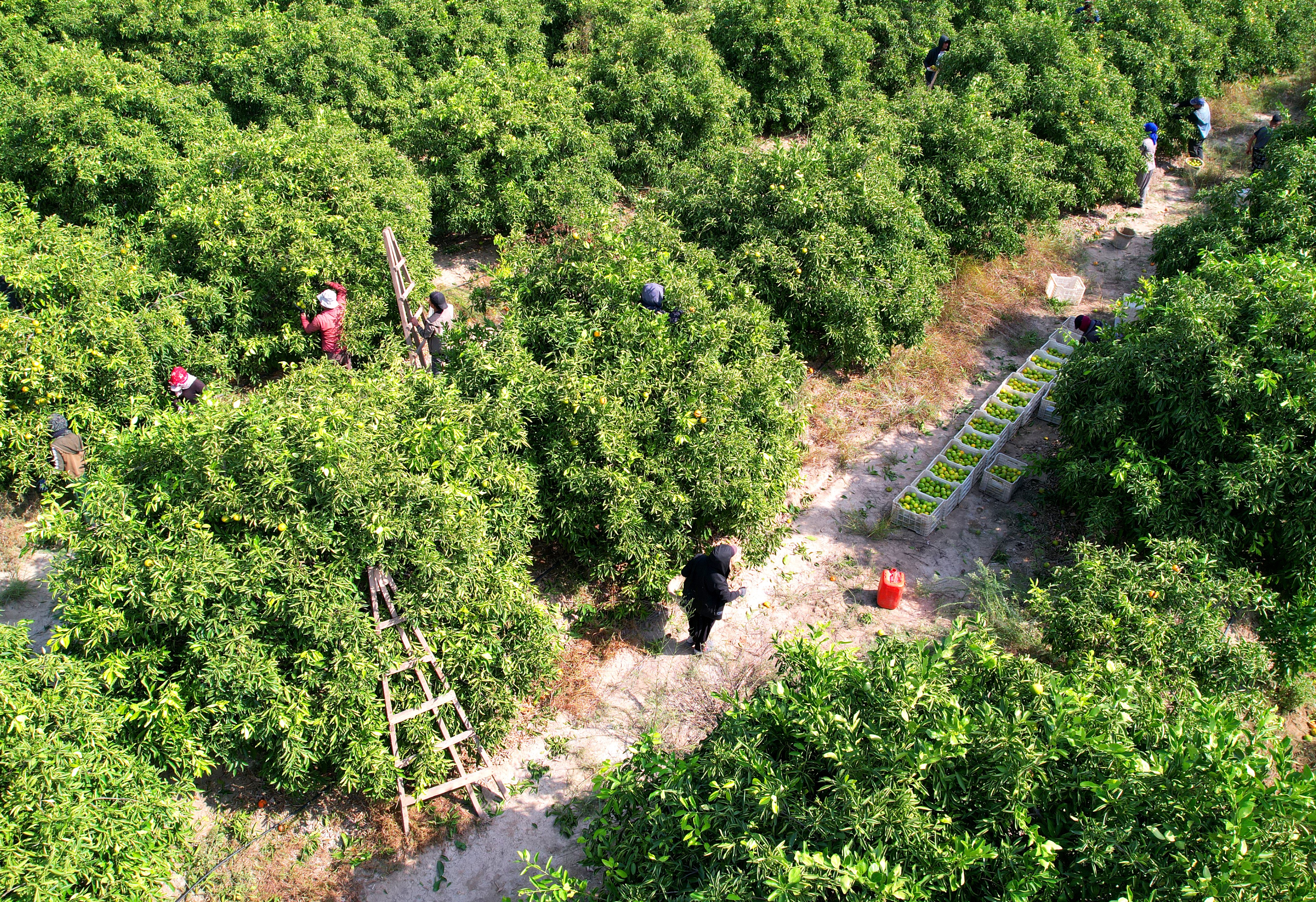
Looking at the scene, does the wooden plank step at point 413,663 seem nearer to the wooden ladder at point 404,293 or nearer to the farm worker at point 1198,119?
the wooden ladder at point 404,293

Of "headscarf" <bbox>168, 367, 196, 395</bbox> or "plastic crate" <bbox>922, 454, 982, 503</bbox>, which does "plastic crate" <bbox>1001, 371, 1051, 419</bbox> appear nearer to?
"plastic crate" <bbox>922, 454, 982, 503</bbox>

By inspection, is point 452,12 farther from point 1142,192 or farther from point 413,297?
point 1142,192

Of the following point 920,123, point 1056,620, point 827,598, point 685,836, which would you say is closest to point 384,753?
point 685,836

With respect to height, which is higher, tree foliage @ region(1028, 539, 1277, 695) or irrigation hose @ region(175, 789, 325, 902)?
tree foliage @ region(1028, 539, 1277, 695)

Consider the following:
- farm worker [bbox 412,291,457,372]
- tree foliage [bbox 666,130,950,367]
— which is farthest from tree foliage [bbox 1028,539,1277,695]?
farm worker [bbox 412,291,457,372]

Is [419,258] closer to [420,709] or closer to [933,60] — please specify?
[420,709]

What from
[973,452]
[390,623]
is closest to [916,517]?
[973,452]
